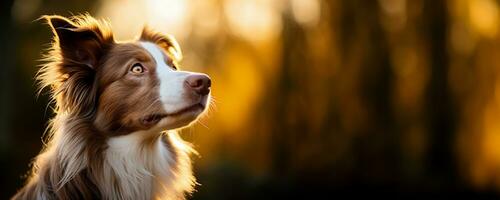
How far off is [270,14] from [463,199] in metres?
5.74

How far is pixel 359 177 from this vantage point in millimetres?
17125

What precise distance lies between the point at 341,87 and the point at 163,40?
12.0 m

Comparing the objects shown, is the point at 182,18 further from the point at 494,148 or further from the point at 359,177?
the point at 494,148

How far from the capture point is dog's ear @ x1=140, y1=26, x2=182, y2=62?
18.8ft

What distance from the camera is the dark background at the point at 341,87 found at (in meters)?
17.1

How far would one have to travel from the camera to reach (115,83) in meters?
5.12

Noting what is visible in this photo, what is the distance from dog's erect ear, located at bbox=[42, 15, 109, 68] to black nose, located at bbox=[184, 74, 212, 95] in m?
0.72

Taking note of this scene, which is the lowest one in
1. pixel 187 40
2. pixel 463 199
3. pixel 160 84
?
pixel 463 199

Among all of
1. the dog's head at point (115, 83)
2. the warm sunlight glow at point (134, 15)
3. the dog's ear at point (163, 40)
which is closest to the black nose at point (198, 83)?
the dog's head at point (115, 83)

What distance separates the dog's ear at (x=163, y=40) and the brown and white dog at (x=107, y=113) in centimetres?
37

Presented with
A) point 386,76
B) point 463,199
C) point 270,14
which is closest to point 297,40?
point 270,14

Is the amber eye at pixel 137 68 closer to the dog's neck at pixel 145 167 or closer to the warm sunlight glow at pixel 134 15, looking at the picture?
the dog's neck at pixel 145 167

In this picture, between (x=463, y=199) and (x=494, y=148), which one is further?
(x=494, y=148)

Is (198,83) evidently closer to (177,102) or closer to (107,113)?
(177,102)
